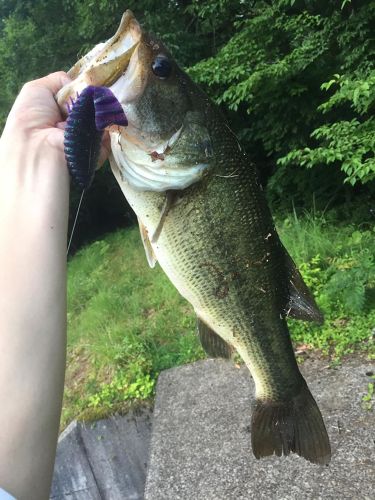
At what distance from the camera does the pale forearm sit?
3.42 feet

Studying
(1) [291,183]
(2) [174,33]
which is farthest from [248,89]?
(2) [174,33]

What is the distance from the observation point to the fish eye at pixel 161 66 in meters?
1.45

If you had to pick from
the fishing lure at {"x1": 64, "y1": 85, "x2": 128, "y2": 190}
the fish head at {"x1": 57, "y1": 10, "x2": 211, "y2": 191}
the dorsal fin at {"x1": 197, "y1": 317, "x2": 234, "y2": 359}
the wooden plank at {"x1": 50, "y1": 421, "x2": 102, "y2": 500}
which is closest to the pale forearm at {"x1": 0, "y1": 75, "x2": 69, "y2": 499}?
the fishing lure at {"x1": 64, "y1": 85, "x2": 128, "y2": 190}

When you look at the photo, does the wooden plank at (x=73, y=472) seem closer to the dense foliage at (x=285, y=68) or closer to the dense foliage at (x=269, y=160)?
the dense foliage at (x=269, y=160)

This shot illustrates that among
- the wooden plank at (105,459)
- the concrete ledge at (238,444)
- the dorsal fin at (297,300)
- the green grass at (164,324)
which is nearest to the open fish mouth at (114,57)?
the dorsal fin at (297,300)

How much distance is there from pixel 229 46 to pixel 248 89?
2.63 ft

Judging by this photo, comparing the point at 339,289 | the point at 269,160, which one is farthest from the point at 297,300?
the point at 269,160

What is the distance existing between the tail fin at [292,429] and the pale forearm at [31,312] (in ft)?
3.06

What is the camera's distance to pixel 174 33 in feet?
23.5

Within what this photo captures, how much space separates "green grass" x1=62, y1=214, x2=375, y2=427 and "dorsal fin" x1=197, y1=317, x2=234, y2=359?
1917 mm

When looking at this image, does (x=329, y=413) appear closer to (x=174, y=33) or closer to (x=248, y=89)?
(x=248, y=89)

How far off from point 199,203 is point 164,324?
3.33m

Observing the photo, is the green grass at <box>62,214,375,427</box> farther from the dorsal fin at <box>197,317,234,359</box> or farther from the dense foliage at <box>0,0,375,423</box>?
the dorsal fin at <box>197,317,234,359</box>

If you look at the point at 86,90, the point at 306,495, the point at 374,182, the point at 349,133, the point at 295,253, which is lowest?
the point at 374,182
